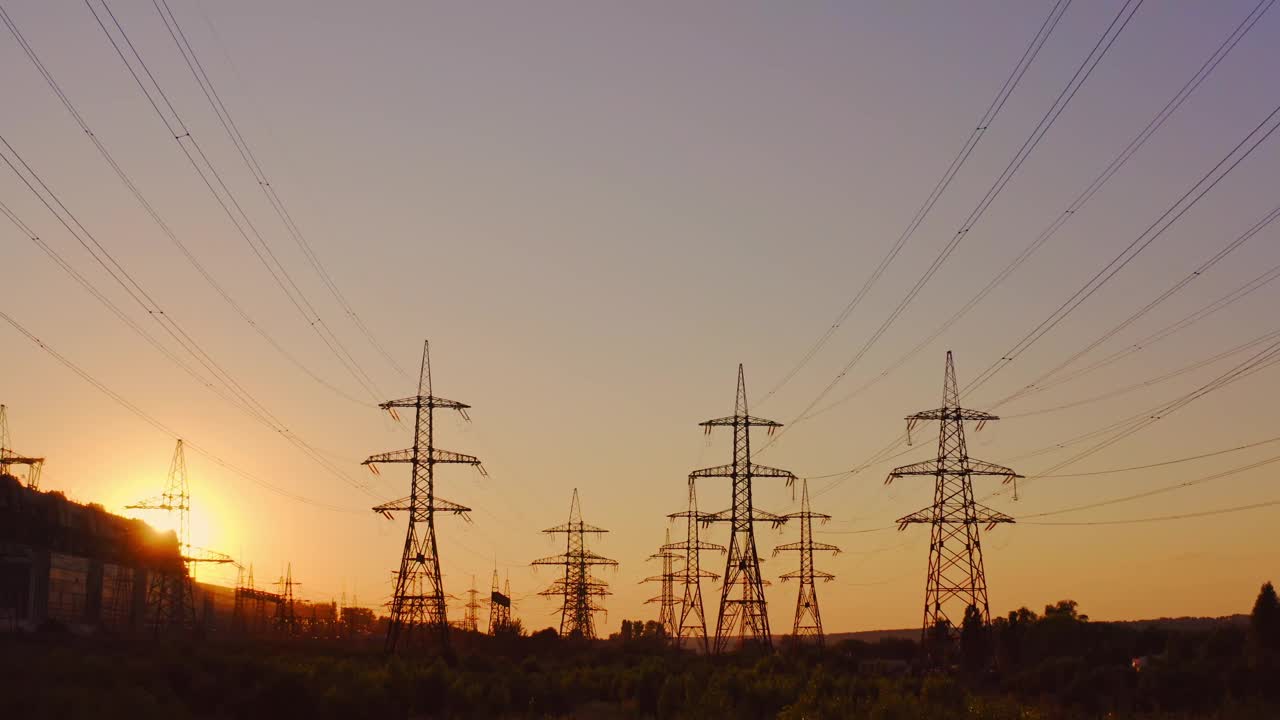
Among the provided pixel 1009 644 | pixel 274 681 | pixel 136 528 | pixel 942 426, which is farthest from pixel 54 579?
pixel 1009 644

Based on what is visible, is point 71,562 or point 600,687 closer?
point 600,687

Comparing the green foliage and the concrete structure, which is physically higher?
the concrete structure

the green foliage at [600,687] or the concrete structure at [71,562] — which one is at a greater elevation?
the concrete structure at [71,562]

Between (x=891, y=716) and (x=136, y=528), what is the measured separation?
113 m

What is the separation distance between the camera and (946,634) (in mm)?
89500

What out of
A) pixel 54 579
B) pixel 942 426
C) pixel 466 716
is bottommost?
pixel 466 716

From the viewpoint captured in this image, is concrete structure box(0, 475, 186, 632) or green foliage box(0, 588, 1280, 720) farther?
concrete structure box(0, 475, 186, 632)

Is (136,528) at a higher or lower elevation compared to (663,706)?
higher

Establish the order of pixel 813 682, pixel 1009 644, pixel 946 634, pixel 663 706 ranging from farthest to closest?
pixel 1009 644 < pixel 946 634 < pixel 813 682 < pixel 663 706

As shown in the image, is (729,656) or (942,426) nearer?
(942,426)

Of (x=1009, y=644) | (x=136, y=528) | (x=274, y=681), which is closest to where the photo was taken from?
(x=274, y=681)

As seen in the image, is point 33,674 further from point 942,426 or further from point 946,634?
point 946,634

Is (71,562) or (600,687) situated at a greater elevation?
(71,562)

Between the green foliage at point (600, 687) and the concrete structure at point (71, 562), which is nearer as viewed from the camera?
the green foliage at point (600, 687)
